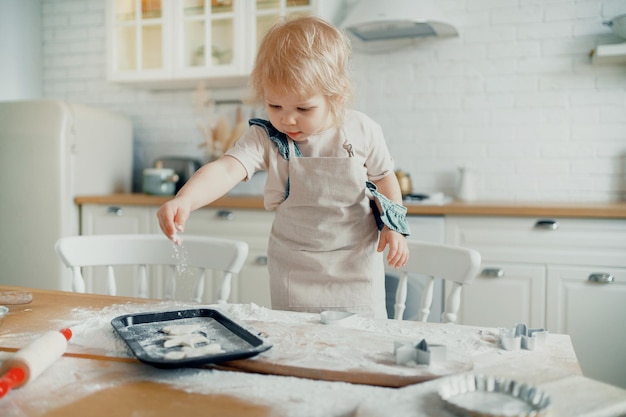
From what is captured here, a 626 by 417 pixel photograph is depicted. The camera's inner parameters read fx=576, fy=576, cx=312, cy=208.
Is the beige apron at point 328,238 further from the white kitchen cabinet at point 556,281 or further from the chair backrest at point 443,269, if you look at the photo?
the white kitchen cabinet at point 556,281

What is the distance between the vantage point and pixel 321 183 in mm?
1298

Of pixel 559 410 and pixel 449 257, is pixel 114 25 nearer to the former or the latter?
pixel 449 257

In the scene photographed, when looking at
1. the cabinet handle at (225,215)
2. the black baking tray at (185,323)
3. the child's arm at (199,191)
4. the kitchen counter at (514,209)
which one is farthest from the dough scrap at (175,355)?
the cabinet handle at (225,215)

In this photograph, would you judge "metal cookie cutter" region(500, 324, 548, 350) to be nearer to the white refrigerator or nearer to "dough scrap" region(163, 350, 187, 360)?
"dough scrap" region(163, 350, 187, 360)

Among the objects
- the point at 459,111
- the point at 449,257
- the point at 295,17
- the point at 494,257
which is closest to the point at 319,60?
the point at 295,17

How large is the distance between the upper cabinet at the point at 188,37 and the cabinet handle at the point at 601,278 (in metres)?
1.73

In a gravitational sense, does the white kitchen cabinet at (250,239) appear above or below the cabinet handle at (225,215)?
below

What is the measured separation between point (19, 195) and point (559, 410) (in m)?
2.99

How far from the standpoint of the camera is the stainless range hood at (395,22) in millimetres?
2613

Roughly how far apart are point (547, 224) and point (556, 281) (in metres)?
0.23

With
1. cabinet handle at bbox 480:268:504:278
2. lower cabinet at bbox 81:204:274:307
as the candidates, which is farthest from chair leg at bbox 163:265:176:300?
cabinet handle at bbox 480:268:504:278

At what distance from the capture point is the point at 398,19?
2.60 m

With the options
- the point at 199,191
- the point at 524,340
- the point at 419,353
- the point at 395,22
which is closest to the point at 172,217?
the point at 199,191

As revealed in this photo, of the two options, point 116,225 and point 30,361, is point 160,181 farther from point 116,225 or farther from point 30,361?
point 30,361
